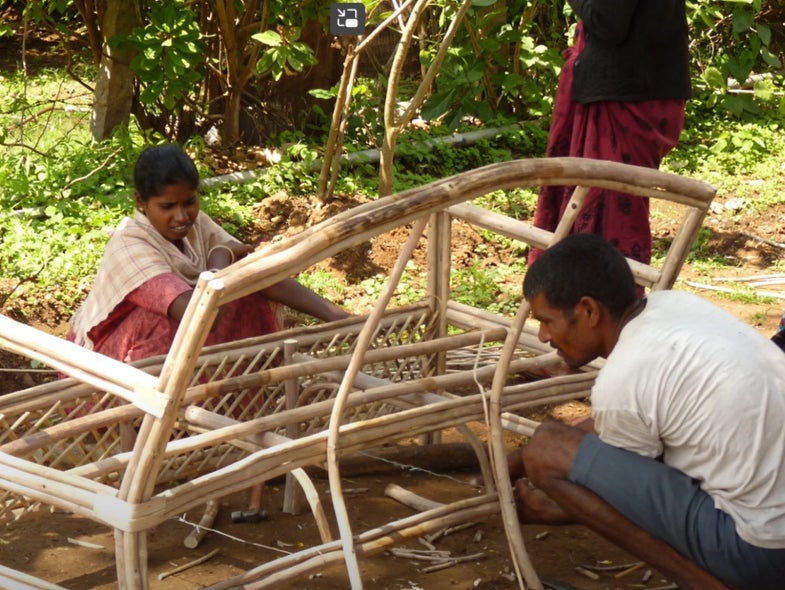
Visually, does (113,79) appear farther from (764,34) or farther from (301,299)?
(764,34)

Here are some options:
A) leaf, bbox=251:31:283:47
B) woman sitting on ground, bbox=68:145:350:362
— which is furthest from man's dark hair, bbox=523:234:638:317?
leaf, bbox=251:31:283:47

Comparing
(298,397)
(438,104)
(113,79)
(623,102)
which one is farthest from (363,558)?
(438,104)

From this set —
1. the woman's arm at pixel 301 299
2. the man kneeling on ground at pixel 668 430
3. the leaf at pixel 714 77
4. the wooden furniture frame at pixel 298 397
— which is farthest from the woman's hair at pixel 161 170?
the leaf at pixel 714 77

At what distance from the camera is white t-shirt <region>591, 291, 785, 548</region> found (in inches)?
98.5

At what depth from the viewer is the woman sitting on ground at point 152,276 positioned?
11.7 feet

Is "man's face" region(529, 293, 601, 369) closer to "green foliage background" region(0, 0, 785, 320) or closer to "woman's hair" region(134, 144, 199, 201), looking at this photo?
"woman's hair" region(134, 144, 199, 201)

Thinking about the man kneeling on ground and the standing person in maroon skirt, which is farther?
the standing person in maroon skirt

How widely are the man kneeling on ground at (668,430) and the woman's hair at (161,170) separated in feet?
4.47

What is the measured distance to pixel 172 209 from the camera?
365 cm

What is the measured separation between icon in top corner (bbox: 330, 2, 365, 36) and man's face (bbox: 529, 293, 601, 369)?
277 centimetres

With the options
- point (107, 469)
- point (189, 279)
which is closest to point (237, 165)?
point (189, 279)

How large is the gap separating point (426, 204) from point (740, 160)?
5551 millimetres

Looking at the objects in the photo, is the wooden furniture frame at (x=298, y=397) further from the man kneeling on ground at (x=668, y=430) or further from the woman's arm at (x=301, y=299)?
the man kneeling on ground at (x=668, y=430)

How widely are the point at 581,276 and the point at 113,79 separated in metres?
4.50
